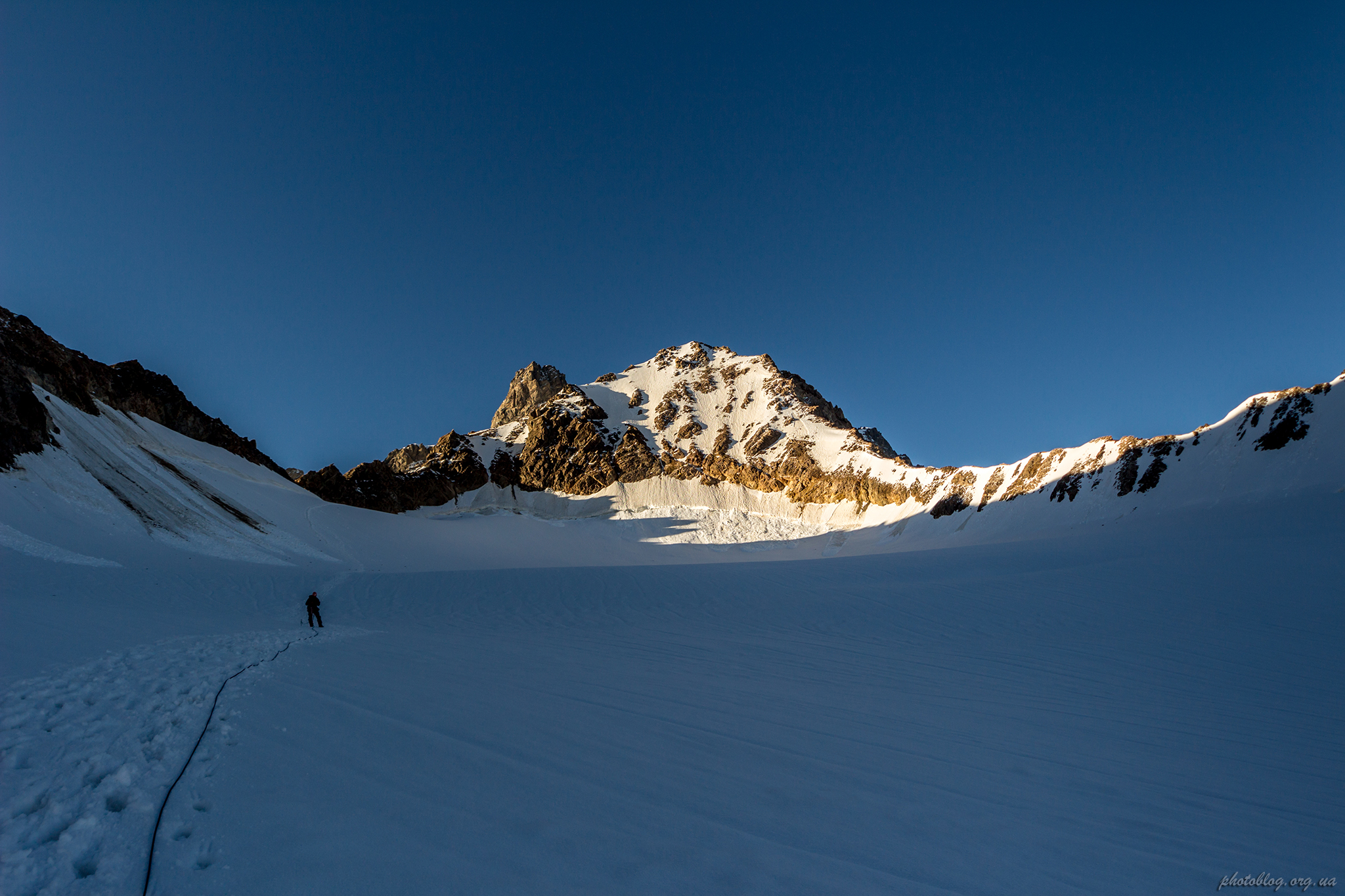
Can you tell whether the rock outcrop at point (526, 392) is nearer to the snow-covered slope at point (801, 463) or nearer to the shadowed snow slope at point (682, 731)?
the snow-covered slope at point (801, 463)

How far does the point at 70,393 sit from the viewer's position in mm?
24688

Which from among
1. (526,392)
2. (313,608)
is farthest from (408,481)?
(313,608)

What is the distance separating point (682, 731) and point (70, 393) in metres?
34.9

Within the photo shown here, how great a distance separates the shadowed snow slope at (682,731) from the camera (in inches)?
94.8

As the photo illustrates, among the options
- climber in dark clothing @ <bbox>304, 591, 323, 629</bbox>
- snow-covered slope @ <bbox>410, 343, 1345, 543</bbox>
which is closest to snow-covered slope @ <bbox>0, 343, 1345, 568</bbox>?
snow-covered slope @ <bbox>410, 343, 1345, 543</bbox>

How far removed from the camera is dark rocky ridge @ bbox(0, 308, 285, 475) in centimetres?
1694

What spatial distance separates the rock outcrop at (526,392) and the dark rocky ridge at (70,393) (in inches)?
1539

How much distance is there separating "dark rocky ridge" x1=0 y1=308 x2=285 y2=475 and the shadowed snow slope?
4.54 meters

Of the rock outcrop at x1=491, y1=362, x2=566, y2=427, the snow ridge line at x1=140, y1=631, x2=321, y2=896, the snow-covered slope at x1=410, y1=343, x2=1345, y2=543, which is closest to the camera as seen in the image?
the snow ridge line at x1=140, y1=631, x2=321, y2=896

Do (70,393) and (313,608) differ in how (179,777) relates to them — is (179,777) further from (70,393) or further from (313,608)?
(70,393)

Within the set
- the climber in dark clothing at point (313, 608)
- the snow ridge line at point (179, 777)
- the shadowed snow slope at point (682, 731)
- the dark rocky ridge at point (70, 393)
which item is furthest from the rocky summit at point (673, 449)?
the snow ridge line at point (179, 777)

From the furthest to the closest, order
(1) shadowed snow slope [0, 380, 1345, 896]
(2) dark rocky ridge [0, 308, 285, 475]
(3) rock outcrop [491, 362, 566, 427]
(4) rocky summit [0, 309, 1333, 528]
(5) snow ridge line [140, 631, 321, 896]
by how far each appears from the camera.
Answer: (3) rock outcrop [491, 362, 566, 427] → (4) rocky summit [0, 309, 1333, 528] → (2) dark rocky ridge [0, 308, 285, 475] → (1) shadowed snow slope [0, 380, 1345, 896] → (5) snow ridge line [140, 631, 321, 896]

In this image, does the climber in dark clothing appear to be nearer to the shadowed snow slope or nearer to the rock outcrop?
the shadowed snow slope

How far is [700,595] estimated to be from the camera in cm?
1383
